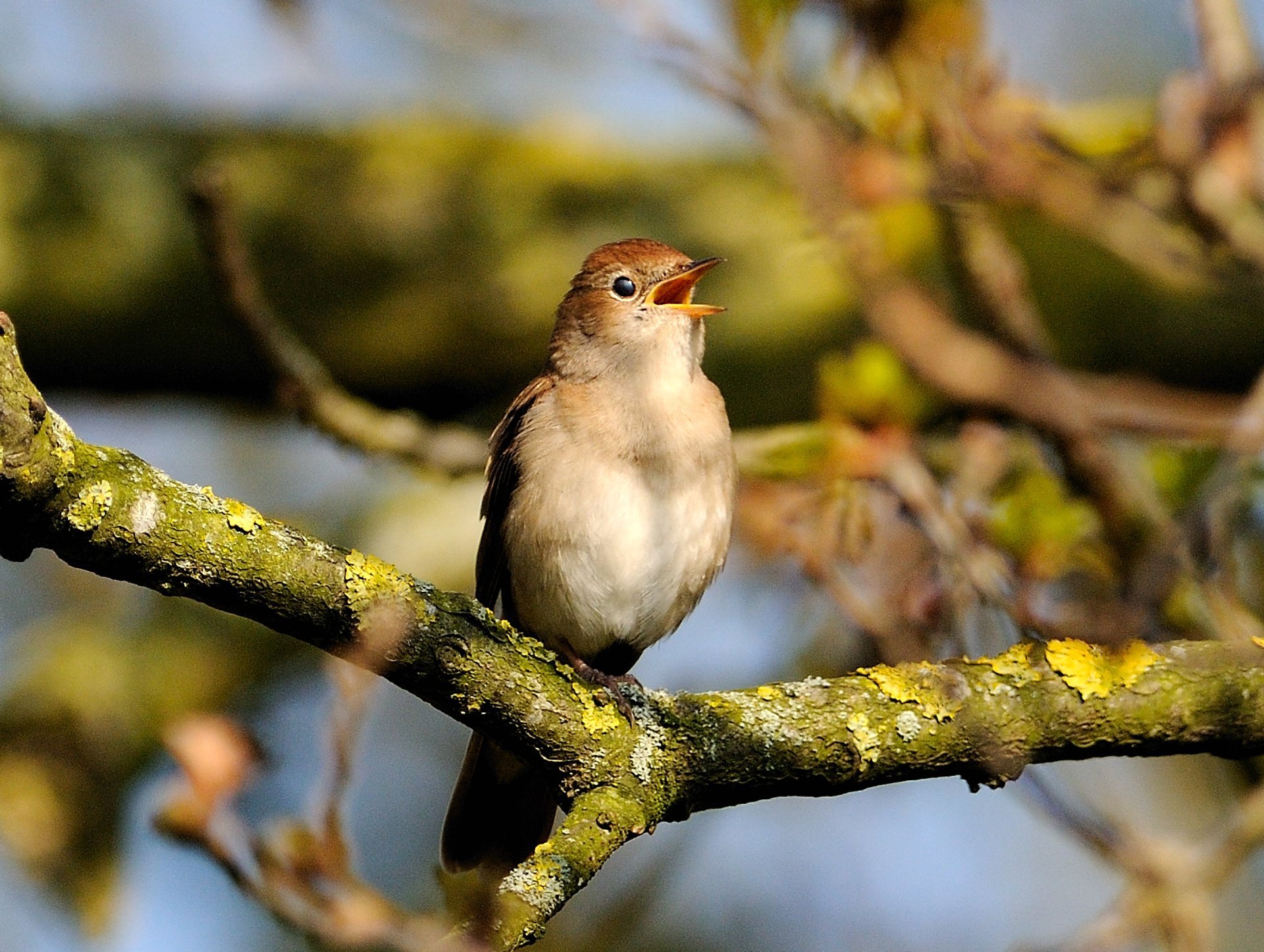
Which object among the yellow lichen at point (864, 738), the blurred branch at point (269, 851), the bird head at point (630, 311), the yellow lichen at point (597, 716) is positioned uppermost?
the bird head at point (630, 311)

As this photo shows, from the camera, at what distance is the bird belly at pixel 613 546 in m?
4.59

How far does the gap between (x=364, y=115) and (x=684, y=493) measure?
328 centimetres

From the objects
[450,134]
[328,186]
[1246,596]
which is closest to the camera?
[1246,596]

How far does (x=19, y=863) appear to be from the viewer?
20.0 feet

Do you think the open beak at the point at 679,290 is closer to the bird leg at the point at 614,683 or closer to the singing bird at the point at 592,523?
the singing bird at the point at 592,523

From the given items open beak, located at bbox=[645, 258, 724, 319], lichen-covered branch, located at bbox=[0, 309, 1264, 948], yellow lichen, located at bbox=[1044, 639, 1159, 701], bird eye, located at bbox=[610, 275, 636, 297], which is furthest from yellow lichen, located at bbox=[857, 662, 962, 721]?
bird eye, located at bbox=[610, 275, 636, 297]

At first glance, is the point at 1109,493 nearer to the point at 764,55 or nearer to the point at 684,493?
the point at 684,493

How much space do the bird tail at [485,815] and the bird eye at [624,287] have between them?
65.6 inches

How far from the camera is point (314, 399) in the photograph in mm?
5363

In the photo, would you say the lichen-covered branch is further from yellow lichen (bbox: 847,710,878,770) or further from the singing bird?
the singing bird

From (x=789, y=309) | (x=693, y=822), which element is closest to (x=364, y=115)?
(x=789, y=309)

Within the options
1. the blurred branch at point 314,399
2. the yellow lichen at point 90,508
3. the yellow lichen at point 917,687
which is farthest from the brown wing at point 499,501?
the yellow lichen at point 90,508

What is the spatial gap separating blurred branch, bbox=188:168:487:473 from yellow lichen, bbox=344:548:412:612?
204 cm

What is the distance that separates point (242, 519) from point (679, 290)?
274 centimetres
